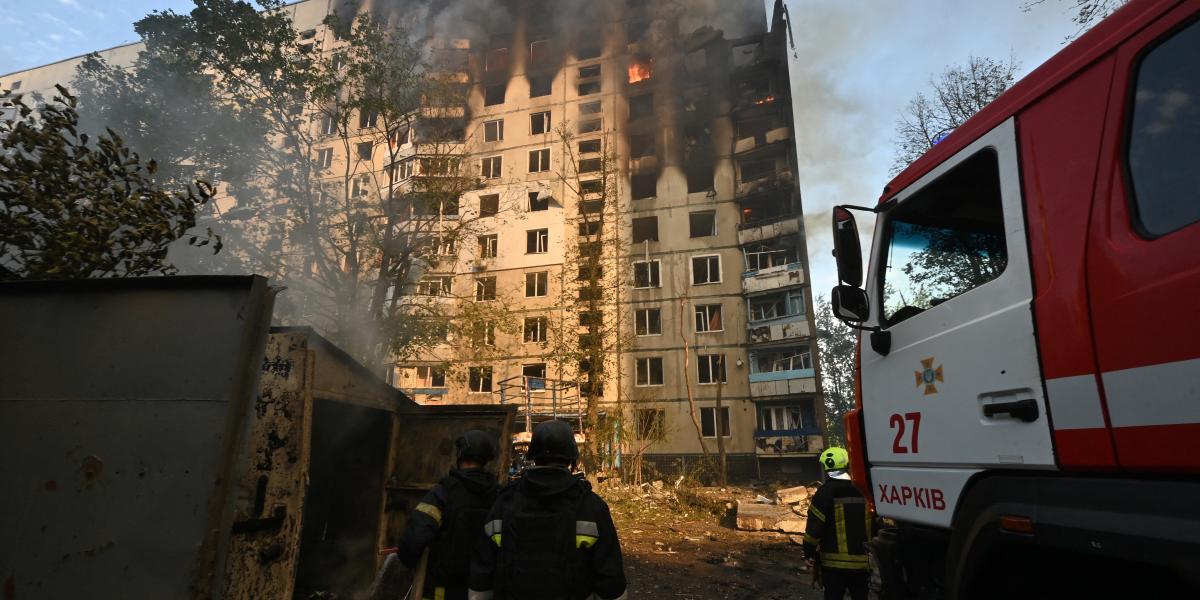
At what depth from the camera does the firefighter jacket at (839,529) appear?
406 cm

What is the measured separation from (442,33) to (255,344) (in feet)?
95.9

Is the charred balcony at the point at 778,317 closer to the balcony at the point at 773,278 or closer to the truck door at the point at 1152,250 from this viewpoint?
the balcony at the point at 773,278

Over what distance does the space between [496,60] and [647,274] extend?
17.4 m

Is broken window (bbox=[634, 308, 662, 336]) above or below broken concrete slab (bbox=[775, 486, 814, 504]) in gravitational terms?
above

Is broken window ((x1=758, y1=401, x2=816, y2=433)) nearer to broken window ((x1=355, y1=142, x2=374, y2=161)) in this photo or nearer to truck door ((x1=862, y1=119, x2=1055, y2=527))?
broken window ((x1=355, y1=142, x2=374, y2=161))

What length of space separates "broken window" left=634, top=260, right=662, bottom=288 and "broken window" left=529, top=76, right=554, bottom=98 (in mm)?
12695

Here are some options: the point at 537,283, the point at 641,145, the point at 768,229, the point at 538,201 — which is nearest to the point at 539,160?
the point at 538,201

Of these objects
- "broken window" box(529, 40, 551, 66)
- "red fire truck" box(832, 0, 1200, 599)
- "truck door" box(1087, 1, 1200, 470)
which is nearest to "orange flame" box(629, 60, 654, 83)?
"broken window" box(529, 40, 551, 66)

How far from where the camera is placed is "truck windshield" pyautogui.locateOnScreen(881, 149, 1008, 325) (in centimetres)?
204

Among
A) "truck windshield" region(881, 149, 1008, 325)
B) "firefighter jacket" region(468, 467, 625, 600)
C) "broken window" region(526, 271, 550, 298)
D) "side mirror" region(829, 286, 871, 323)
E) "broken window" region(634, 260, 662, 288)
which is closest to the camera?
"truck windshield" region(881, 149, 1008, 325)

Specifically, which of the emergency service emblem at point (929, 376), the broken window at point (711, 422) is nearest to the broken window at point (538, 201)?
the broken window at point (711, 422)

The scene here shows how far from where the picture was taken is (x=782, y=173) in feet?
93.1

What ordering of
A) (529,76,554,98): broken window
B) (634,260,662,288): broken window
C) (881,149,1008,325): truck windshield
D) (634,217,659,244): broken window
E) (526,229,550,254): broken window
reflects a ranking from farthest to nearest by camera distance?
1. (529,76,554,98): broken window
2. (634,217,659,244): broken window
3. (526,229,550,254): broken window
4. (634,260,662,288): broken window
5. (881,149,1008,325): truck windshield

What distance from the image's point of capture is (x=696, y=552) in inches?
379
